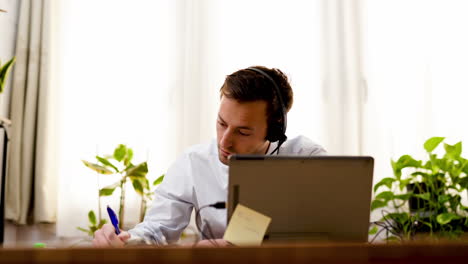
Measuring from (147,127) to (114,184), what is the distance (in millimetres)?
378

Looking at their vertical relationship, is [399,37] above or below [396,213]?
above

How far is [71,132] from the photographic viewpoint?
2645 millimetres

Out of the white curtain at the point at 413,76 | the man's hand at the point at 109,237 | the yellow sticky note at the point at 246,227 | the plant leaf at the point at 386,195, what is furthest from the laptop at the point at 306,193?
the white curtain at the point at 413,76

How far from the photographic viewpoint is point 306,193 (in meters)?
1.15

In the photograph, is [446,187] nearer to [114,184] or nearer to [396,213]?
[396,213]

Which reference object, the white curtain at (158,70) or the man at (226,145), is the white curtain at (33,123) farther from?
the man at (226,145)

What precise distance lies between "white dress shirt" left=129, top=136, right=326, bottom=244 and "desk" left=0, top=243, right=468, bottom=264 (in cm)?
101

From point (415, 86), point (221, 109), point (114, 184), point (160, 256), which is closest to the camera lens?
point (160, 256)

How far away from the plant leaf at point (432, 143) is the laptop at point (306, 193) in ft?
5.21

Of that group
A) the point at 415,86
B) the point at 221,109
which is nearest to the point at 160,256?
the point at 221,109

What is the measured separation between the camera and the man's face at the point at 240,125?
158 cm

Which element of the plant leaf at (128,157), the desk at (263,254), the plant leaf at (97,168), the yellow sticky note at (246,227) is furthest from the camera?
the plant leaf at (128,157)

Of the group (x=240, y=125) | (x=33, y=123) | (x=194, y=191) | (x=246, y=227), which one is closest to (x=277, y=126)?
(x=240, y=125)

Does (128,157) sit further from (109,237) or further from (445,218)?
(445,218)
